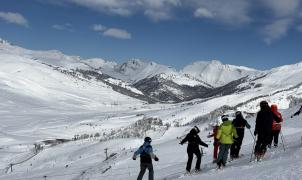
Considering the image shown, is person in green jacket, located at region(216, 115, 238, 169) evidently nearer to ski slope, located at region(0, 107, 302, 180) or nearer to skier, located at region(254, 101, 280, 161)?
ski slope, located at region(0, 107, 302, 180)

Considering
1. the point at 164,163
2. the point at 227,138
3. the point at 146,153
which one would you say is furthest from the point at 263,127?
the point at 164,163

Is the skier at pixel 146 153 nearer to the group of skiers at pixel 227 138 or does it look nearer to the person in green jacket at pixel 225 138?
the group of skiers at pixel 227 138

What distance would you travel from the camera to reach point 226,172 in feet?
60.1

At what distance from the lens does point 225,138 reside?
2011 cm

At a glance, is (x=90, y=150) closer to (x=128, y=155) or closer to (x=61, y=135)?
(x=128, y=155)

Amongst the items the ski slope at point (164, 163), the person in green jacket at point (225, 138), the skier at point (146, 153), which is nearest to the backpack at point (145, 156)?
the skier at point (146, 153)

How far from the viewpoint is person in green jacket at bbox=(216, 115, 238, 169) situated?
65.3 feet

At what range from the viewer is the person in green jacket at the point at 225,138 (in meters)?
19.9

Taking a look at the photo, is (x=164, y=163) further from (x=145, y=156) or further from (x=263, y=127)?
(x=263, y=127)

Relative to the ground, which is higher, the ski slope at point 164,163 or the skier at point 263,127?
the skier at point 263,127

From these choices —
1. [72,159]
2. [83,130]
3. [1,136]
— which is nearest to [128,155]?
[72,159]

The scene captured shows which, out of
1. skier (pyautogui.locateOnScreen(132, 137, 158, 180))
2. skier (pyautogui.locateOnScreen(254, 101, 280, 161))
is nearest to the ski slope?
skier (pyautogui.locateOnScreen(254, 101, 280, 161))

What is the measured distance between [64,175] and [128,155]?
5.86 meters

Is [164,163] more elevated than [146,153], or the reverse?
[146,153]
